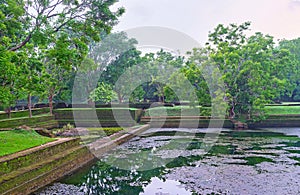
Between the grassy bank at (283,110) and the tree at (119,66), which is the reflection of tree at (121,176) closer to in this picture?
the grassy bank at (283,110)

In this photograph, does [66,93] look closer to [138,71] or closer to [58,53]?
[138,71]

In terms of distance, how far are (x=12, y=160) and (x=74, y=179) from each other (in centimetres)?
178

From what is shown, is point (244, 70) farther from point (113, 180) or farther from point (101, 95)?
point (113, 180)

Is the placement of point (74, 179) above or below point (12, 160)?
below

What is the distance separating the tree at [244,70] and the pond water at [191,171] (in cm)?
997

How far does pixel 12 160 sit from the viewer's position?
7027mm

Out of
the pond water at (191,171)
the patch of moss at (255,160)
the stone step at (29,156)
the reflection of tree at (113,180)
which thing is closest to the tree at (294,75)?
the pond water at (191,171)

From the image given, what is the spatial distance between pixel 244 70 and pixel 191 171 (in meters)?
15.3

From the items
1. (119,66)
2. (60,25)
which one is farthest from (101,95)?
(60,25)

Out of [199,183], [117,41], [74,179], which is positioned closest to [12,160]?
[74,179]

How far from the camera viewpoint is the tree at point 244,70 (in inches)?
893

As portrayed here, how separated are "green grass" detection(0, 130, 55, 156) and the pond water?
152 centimetres

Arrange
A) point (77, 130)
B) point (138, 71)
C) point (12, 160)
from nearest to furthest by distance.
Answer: point (12, 160)
point (77, 130)
point (138, 71)

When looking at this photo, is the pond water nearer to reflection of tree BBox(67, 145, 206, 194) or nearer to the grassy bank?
reflection of tree BBox(67, 145, 206, 194)
